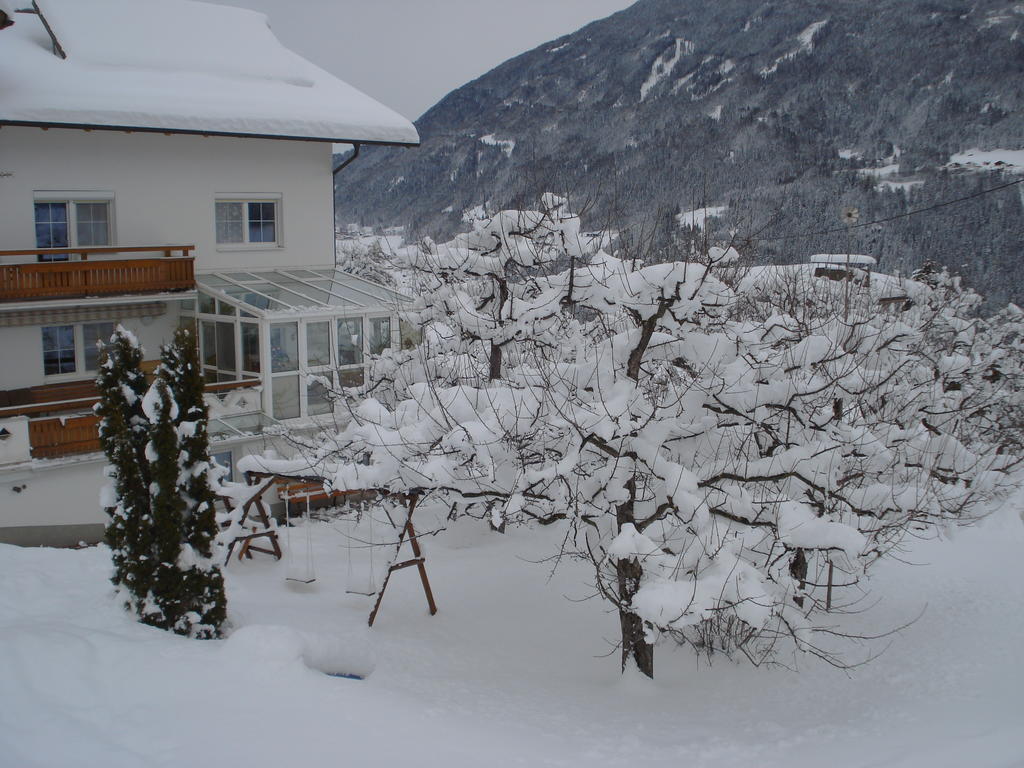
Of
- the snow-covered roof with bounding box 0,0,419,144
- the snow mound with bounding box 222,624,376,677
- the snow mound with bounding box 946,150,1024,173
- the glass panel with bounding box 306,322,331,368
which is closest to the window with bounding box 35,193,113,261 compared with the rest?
the snow-covered roof with bounding box 0,0,419,144

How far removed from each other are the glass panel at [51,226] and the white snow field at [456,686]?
23.8 feet

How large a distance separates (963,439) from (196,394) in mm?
9535

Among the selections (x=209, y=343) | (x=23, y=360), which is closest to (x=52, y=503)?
(x=23, y=360)

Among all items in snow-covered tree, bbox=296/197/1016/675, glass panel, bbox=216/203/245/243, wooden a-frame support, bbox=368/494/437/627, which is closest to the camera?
snow-covered tree, bbox=296/197/1016/675

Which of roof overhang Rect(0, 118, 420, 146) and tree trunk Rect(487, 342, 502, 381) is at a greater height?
roof overhang Rect(0, 118, 420, 146)

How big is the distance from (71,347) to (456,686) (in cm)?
1131

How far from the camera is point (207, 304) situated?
52.0 ft

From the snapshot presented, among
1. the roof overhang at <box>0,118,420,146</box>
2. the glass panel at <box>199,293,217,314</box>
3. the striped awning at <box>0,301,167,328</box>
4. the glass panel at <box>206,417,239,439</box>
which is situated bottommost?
the glass panel at <box>206,417,239,439</box>

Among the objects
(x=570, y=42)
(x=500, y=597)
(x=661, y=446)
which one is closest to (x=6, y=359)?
(x=500, y=597)

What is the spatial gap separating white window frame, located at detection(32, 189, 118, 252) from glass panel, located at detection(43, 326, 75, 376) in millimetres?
1596

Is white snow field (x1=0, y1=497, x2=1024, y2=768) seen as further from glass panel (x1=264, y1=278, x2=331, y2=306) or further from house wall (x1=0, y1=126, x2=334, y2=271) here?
house wall (x1=0, y1=126, x2=334, y2=271)

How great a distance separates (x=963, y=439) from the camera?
35.8 feet

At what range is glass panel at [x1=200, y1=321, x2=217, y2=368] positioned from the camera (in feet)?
52.3

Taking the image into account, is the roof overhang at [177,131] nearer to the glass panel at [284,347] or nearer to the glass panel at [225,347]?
the glass panel at [225,347]
